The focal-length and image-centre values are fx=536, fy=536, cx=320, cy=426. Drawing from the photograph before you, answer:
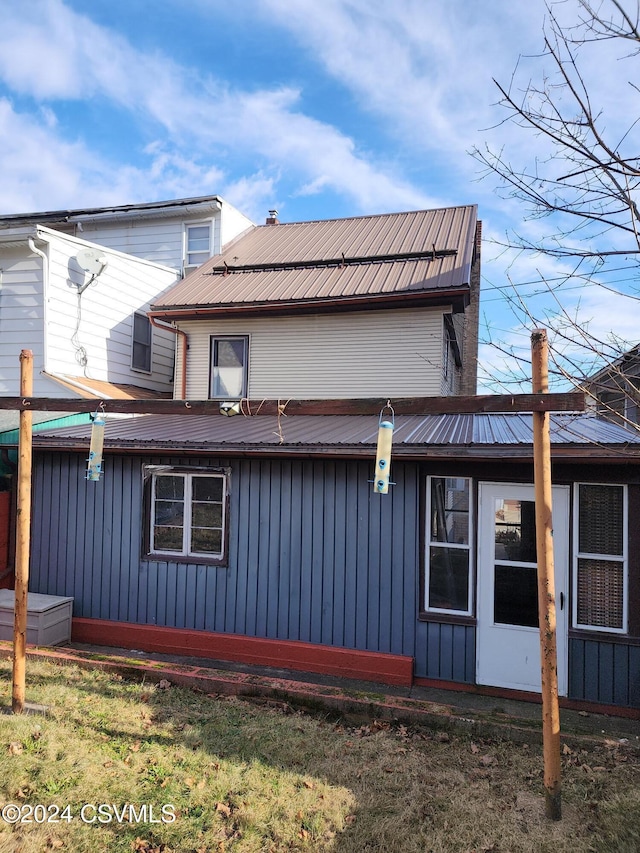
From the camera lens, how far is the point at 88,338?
1205 centimetres

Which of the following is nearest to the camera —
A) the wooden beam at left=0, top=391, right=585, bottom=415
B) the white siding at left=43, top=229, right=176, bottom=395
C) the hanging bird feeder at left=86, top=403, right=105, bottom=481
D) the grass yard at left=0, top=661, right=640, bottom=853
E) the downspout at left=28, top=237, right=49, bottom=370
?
the grass yard at left=0, top=661, right=640, bottom=853

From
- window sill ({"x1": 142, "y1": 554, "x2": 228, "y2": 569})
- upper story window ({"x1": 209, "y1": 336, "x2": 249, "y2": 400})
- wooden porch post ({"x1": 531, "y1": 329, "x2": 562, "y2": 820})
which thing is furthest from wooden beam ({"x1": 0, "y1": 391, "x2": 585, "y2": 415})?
upper story window ({"x1": 209, "y1": 336, "x2": 249, "y2": 400})

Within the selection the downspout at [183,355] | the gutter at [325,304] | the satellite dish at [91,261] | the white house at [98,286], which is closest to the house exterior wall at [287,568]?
the white house at [98,286]

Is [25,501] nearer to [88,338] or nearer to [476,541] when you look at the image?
[476,541]

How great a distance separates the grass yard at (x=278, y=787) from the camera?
12.1 ft

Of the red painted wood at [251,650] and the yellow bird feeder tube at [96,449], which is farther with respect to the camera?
the red painted wood at [251,650]

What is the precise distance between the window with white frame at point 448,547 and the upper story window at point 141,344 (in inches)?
367

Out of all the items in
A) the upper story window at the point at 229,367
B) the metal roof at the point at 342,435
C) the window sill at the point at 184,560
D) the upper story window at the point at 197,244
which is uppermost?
the upper story window at the point at 197,244

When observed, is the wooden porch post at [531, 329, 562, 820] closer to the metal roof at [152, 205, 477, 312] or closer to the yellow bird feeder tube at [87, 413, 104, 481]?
the yellow bird feeder tube at [87, 413, 104, 481]

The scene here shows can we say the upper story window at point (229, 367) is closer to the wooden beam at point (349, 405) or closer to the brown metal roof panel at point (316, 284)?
the brown metal roof panel at point (316, 284)

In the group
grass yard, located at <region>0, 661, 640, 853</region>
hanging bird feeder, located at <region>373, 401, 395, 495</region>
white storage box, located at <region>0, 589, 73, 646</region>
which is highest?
hanging bird feeder, located at <region>373, 401, 395, 495</region>

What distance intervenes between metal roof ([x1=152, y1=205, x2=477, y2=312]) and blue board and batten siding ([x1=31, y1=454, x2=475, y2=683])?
16.2 ft

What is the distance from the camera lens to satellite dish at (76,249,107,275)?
1153cm

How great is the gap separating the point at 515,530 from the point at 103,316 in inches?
402
